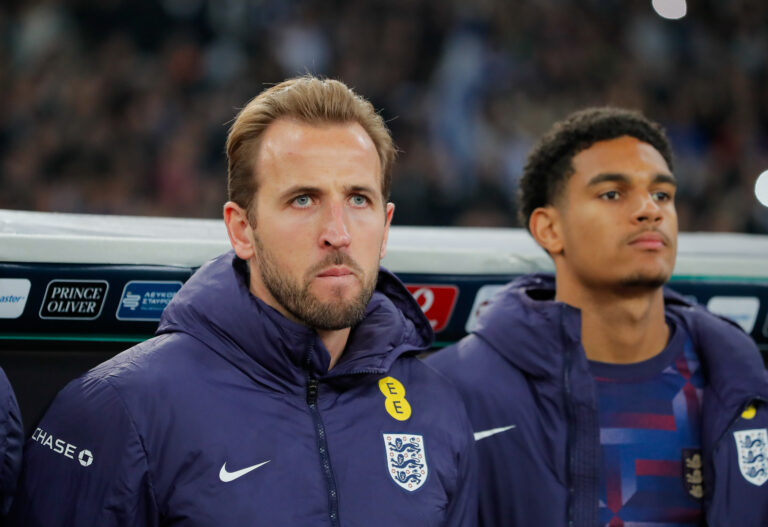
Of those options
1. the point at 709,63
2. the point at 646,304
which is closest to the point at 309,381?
the point at 646,304

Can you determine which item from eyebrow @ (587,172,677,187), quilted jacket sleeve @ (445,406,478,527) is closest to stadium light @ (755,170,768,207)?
eyebrow @ (587,172,677,187)

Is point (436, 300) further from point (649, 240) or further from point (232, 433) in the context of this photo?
point (232, 433)

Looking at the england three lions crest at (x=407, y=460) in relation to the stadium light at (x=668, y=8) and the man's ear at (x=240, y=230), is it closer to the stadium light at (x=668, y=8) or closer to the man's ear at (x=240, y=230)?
the man's ear at (x=240, y=230)

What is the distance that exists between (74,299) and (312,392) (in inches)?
28.6

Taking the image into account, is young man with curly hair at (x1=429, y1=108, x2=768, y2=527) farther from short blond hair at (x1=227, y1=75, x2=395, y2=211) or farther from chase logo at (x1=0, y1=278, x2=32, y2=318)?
chase logo at (x1=0, y1=278, x2=32, y2=318)

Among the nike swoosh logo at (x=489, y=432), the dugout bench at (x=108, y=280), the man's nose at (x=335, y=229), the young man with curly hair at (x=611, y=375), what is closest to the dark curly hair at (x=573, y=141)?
the young man with curly hair at (x=611, y=375)

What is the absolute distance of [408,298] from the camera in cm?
221

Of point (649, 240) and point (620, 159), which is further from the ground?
point (620, 159)

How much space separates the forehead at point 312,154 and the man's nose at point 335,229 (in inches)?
2.6

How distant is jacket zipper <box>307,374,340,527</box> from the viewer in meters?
1.75

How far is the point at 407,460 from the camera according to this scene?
189cm

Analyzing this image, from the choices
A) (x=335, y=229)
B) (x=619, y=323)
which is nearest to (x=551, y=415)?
(x=619, y=323)

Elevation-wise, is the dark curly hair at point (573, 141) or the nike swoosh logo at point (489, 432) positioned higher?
the dark curly hair at point (573, 141)

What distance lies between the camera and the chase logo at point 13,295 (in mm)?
2182
